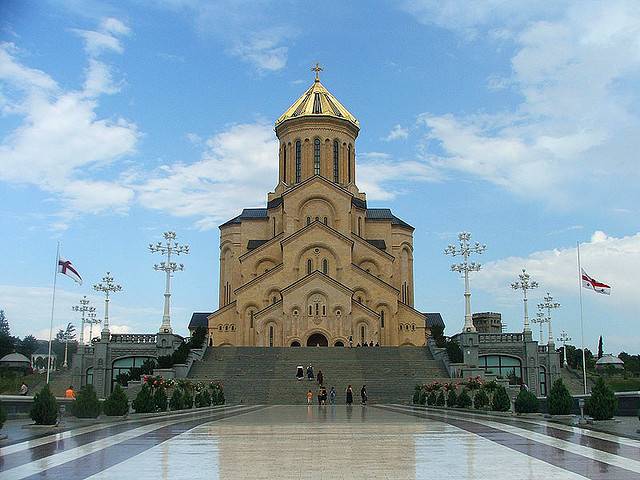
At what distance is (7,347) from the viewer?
74812mm

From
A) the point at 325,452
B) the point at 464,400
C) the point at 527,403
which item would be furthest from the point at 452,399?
the point at 325,452

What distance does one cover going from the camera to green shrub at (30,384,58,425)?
18.9 metres

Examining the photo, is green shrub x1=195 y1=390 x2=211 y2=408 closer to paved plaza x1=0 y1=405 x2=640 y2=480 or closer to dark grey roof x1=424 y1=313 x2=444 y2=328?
paved plaza x1=0 y1=405 x2=640 y2=480

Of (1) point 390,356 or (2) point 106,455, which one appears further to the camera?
(1) point 390,356

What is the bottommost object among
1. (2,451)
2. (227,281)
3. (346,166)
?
(2,451)

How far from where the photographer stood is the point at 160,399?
2566cm

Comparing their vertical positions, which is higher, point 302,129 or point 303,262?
point 302,129

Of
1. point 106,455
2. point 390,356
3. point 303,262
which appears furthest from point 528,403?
point 303,262

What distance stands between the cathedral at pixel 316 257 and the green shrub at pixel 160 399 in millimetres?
25623

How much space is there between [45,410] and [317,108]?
46590mm

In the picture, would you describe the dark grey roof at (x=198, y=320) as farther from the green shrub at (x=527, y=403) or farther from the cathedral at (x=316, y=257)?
the green shrub at (x=527, y=403)

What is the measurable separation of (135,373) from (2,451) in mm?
26831

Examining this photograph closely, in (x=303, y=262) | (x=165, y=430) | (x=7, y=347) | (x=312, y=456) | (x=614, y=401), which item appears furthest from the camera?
(x=7, y=347)

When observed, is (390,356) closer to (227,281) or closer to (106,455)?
(227,281)
